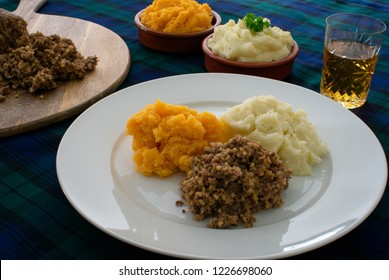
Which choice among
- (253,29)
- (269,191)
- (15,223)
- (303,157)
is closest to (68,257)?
(15,223)

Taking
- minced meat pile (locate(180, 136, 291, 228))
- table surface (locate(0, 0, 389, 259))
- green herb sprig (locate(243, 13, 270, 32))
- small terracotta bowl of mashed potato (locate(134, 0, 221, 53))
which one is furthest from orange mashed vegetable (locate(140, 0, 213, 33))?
minced meat pile (locate(180, 136, 291, 228))

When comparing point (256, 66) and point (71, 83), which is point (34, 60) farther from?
point (256, 66)

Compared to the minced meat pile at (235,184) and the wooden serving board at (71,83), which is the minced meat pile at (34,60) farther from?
the minced meat pile at (235,184)

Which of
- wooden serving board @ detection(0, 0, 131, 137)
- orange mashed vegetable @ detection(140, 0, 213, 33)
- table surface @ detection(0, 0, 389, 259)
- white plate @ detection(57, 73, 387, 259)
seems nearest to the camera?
white plate @ detection(57, 73, 387, 259)

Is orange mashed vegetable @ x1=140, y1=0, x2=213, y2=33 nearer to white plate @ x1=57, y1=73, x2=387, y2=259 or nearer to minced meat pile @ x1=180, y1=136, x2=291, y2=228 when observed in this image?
white plate @ x1=57, y1=73, x2=387, y2=259

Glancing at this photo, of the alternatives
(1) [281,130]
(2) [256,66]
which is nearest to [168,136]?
(1) [281,130]
